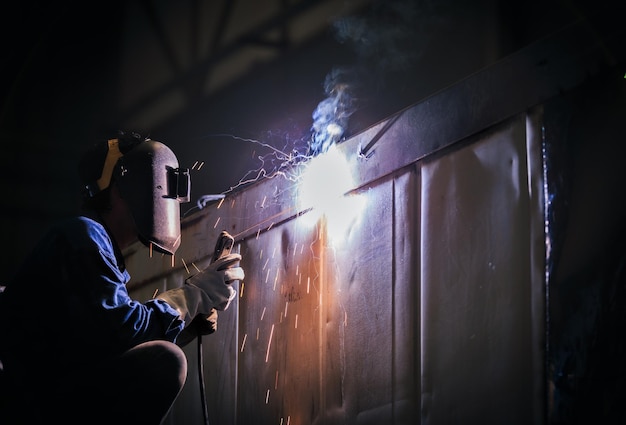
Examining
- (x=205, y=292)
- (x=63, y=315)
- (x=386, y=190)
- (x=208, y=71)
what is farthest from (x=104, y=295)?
(x=208, y=71)

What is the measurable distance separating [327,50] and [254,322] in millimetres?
1734

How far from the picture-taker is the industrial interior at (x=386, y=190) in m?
2.48

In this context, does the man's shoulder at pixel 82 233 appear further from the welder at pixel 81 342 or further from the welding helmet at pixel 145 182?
the welding helmet at pixel 145 182

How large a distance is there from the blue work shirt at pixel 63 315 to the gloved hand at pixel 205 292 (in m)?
0.28

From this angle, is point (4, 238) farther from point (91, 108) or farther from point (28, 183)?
point (91, 108)

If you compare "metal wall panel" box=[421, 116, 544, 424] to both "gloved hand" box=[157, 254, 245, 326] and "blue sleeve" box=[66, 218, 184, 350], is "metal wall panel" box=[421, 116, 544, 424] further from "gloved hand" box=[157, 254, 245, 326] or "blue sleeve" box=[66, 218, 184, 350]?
"blue sleeve" box=[66, 218, 184, 350]

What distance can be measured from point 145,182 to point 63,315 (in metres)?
0.74

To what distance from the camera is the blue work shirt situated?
2.58m

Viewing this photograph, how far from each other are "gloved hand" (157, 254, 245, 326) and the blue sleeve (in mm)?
225

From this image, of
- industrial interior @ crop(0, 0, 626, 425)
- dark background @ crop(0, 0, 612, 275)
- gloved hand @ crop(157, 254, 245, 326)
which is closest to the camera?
industrial interior @ crop(0, 0, 626, 425)

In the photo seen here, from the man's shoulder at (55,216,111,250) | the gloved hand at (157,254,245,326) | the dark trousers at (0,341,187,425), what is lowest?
the dark trousers at (0,341,187,425)

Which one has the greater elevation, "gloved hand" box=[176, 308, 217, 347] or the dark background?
the dark background

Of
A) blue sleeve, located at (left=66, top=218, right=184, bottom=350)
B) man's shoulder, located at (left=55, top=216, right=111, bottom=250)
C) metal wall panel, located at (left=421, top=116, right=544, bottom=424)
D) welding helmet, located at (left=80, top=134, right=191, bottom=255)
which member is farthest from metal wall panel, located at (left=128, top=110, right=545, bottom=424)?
man's shoulder, located at (left=55, top=216, right=111, bottom=250)

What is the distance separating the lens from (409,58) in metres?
3.92
